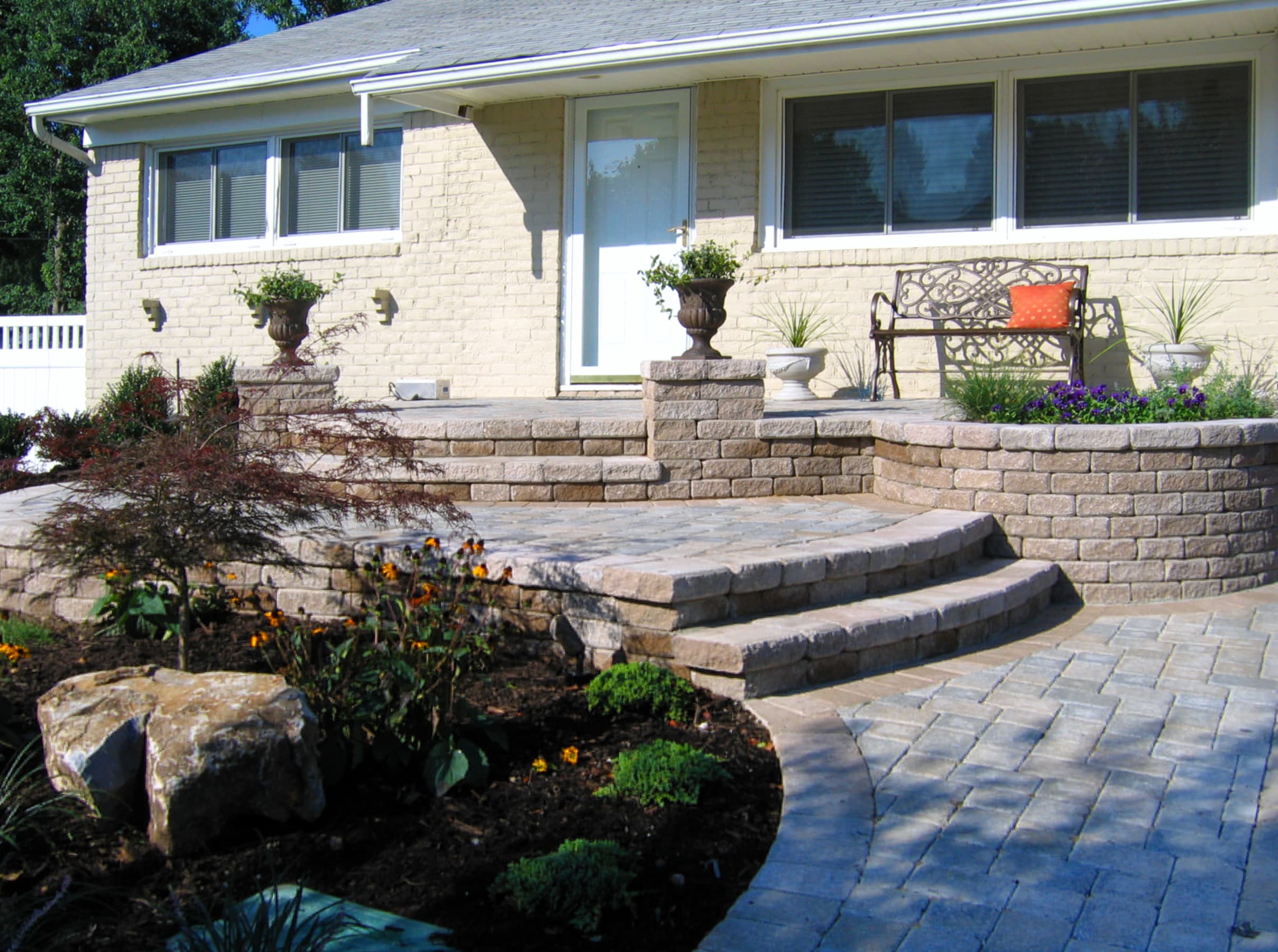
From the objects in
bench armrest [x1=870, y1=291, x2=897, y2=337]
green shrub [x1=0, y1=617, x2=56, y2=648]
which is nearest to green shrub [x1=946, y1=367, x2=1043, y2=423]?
bench armrest [x1=870, y1=291, x2=897, y2=337]

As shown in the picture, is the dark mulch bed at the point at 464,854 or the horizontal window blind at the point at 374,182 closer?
the dark mulch bed at the point at 464,854

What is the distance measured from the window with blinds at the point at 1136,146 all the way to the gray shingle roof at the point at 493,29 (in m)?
1.38

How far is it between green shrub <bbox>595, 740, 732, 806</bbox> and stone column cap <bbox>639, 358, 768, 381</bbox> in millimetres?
3389

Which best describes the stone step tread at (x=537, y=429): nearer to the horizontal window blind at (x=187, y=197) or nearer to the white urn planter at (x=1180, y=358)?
the white urn planter at (x=1180, y=358)

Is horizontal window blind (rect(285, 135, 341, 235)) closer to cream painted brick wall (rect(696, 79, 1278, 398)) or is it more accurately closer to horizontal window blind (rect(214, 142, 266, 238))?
horizontal window blind (rect(214, 142, 266, 238))

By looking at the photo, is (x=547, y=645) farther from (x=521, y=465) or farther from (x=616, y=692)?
(x=521, y=465)

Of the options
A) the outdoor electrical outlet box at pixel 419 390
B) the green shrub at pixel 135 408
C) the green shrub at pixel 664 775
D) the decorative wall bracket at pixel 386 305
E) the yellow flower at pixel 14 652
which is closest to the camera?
the green shrub at pixel 664 775

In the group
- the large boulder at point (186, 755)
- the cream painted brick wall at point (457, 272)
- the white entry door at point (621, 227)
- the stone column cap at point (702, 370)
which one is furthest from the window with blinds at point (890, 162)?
the large boulder at point (186, 755)

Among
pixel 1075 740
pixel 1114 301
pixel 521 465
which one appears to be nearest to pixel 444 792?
pixel 1075 740

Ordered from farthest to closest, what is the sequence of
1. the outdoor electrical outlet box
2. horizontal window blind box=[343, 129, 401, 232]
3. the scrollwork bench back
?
horizontal window blind box=[343, 129, 401, 232]
the outdoor electrical outlet box
the scrollwork bench back

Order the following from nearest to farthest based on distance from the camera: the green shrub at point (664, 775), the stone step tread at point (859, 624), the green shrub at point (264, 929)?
the green shrub at point (264, 929) < the green shrub at point (664, 775) < the stone step tread at point (859, 624)

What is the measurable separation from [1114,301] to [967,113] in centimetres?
195

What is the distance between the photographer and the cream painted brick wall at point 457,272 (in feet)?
35.3

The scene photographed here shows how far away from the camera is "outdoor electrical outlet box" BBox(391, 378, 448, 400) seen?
1059cm
